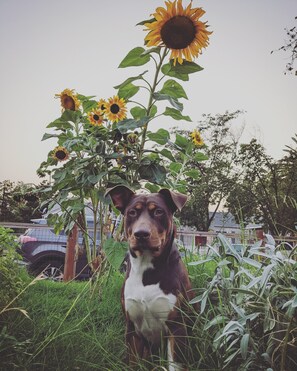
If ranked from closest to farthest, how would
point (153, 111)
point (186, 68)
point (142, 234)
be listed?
point (142, 234) < point (186, 68) < point (153, 111)

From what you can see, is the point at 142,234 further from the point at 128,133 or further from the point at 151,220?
the point at 128,133

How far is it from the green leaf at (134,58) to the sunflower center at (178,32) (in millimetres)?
268

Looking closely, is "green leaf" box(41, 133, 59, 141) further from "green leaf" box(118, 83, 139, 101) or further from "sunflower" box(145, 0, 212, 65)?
"sunflower" box(145, 0, 212, 65)

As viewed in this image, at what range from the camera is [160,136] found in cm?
272

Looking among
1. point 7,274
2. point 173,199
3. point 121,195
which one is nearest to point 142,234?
point 173,199

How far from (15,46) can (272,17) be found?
380 centimetres

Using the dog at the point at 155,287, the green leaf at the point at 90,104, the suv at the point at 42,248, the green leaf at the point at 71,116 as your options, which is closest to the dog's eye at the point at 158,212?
the dog at the point at 155,287

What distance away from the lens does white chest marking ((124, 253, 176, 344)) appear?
174 centimetres

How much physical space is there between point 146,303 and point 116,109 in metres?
1.61

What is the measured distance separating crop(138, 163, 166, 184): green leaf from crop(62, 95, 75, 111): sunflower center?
850mm

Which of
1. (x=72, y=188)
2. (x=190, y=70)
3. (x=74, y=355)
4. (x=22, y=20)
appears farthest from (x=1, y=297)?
(x=22, y=20)

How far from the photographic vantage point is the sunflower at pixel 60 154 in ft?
9.78

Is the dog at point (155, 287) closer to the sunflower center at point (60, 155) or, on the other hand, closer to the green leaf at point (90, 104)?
the sunflower center at point (60, 155)

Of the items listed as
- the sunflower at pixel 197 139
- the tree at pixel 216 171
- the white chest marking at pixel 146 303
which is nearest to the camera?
the white chest marking at pixel 146 303
